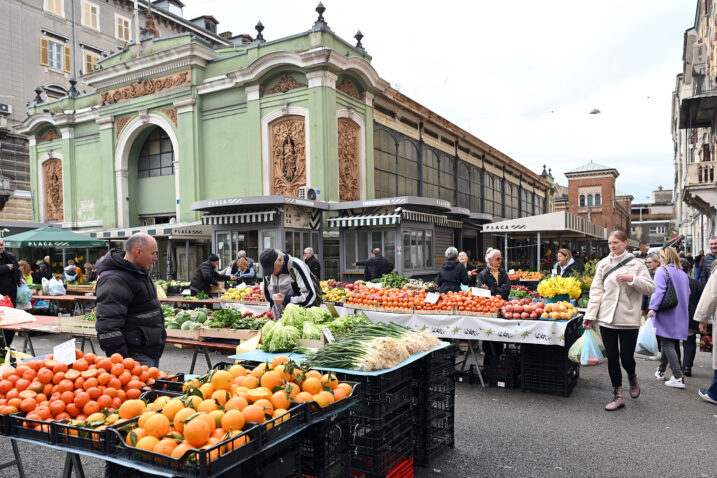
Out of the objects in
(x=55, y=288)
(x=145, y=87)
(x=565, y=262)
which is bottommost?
(x=55, y=288)

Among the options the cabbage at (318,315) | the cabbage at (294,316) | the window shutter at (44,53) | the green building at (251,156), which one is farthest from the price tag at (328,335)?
the window shutter at (44,53)

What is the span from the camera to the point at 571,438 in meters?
5.02

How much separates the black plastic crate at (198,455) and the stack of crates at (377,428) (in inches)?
47.8

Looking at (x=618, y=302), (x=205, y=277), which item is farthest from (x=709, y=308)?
(x=205, y=277)

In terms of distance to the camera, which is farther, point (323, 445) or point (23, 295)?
point (23, 295)

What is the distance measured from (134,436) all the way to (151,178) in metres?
22.5

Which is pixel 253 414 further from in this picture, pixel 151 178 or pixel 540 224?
pixel 151 178

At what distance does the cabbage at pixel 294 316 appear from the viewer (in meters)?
5.58

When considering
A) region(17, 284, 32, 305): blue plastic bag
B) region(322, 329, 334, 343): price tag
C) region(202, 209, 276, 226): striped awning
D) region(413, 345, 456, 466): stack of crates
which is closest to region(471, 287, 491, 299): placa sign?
region(413, 345, 456, 466): stack of crates

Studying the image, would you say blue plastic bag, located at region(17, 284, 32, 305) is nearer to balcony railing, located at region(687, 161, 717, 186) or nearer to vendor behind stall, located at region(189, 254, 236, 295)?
vendor behind stall, located at region(189, 254, 236, 295)

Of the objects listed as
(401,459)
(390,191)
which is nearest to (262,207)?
(390,191)

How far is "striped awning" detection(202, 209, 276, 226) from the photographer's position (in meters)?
15.5

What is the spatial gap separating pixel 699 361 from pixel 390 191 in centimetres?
1480

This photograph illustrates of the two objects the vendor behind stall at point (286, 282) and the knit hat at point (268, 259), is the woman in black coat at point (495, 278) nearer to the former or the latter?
the vendor behind stall at point (286, 282)
